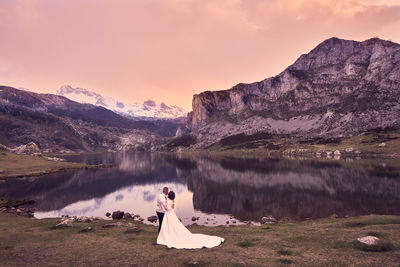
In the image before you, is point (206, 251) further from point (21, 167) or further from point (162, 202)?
point (21, 167)

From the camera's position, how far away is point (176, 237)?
24859 millimetres

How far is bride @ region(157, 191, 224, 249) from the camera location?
24422mm

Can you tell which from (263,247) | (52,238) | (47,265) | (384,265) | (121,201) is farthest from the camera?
(121,201)

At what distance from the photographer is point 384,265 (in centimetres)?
1772

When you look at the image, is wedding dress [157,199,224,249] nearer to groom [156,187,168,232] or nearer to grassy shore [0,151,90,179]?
groom [156,187,168,232]

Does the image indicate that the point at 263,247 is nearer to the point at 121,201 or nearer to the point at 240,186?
the point at 121,201

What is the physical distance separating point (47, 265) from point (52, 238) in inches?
519

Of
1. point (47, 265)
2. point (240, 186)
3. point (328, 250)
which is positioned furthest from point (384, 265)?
point (240, 186)

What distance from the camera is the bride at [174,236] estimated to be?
24.4m

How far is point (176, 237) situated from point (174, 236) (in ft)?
0.90

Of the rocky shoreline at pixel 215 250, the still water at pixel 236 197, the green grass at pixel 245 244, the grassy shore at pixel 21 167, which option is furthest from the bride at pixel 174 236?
the grassy shore at pixel 21 167

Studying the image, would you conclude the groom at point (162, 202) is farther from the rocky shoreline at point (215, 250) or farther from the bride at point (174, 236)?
the rocky shoreline at point (215, 250)

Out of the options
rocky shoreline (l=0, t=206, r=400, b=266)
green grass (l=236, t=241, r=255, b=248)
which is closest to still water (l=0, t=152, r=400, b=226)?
rocky shoreline (l=0, t=206, r=400, b=266)

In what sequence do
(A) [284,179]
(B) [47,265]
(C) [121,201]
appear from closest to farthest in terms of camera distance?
(B) [47,265] < (C) [121,201] < (A) [284,179]
